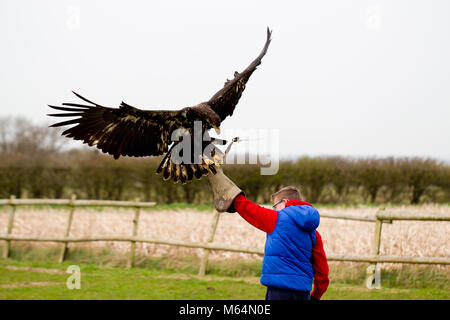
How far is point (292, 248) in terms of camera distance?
2697 millimetres

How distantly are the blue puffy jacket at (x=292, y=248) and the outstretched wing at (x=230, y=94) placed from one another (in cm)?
120

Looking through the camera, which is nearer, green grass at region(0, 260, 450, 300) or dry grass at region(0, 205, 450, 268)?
green grass at region(0, 260, 450, 300)

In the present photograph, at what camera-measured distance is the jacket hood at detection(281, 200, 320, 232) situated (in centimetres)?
265

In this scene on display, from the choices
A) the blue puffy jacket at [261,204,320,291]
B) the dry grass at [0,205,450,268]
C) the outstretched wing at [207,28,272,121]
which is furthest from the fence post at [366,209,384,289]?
the blue puffy jacket at [261,204,320,291]

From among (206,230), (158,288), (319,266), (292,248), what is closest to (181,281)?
(158,288)

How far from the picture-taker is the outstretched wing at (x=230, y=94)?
11.8 feet

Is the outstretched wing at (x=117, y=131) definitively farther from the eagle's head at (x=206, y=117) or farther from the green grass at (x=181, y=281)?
the green grass at (x=181, y=281)

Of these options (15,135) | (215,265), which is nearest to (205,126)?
(215,265)

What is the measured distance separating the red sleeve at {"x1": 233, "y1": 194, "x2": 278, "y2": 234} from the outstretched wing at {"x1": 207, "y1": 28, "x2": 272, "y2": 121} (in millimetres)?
1201

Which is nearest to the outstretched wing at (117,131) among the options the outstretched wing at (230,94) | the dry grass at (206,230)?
the outstretched wing at (230,94)

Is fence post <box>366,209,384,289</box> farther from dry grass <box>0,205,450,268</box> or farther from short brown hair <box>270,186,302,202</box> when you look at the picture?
short brown hair <box>270,186,302,202</box>

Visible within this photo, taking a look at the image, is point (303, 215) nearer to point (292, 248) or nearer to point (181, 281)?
point (292, 248)
